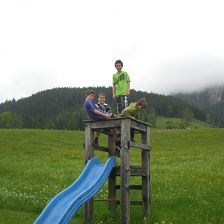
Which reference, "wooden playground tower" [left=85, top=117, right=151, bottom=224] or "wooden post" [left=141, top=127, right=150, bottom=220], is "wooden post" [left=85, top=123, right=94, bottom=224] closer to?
"wooden playground tower" [left=85, top=117, right=151, bottom=224]

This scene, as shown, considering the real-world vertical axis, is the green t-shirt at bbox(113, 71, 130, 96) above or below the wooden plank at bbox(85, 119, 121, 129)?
above

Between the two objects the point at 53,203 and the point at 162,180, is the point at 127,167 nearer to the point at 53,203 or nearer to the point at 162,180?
the point at 53,203

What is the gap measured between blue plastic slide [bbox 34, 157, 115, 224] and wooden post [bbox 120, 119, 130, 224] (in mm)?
471

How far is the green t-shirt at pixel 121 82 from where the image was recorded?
1598 cm

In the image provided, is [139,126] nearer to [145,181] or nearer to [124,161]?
[124,161]

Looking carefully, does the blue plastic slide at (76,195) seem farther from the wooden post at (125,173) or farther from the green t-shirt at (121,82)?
the green t-shirt at (121,82)

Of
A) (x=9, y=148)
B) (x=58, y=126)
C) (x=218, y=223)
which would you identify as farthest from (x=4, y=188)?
(x=58, y=126)

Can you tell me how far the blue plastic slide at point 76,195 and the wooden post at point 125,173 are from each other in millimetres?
471

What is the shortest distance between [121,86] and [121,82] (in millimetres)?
150

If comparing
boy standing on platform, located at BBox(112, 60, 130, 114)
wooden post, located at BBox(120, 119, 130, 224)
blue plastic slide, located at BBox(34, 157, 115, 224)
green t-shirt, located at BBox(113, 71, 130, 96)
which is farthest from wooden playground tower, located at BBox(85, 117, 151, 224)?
green t-shirt, located at BBox(113, 71, 130, 96)

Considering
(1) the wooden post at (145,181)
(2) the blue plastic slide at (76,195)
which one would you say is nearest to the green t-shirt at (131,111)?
(1) the wooden post at (145,181)

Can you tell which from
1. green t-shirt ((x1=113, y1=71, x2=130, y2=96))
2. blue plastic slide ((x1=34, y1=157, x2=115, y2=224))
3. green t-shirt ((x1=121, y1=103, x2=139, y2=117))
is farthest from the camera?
green t-shirt ((x1=113, y1=71, x2=130, y2=96))

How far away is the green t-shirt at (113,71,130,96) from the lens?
52.4 ft

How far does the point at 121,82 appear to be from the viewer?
16047mm
